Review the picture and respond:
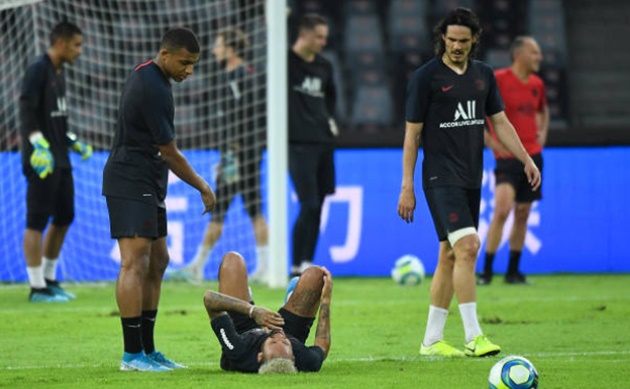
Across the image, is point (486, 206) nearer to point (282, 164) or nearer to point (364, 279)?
point (364, 279)

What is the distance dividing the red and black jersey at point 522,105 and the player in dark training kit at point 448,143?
202 inches

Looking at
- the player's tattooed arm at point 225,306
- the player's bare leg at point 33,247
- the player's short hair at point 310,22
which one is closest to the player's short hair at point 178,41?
the player's tattooed arm at point 225,306

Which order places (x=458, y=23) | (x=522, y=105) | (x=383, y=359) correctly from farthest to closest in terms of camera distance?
1. (x=522, y=105)
2. (x=458, y=23)
3. (x=383, y=359)

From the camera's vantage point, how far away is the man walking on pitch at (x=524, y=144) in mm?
13633

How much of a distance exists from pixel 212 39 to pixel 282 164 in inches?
154

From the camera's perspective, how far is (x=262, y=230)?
14273mm

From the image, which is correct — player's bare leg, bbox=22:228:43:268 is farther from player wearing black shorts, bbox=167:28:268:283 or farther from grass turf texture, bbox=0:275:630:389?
player wearing black shorts, bbox=167:28:268:283

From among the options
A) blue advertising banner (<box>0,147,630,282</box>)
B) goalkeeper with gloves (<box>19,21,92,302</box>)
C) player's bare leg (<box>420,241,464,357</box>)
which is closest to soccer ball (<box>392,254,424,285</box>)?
blue advertising banner (<box>0,147,630,282</box>)

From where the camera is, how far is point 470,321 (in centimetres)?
819

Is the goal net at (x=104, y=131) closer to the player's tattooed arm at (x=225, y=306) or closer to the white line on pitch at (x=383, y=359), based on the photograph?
the white line on pitch at (x=383, y=359)

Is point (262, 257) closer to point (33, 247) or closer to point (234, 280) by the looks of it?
point (33, 247)

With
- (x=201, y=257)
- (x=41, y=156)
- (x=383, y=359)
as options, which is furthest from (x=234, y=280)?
(x=201, y=257)

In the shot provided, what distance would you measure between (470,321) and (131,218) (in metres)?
2.04

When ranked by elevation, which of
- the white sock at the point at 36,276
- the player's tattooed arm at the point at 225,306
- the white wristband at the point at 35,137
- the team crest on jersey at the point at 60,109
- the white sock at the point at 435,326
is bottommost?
the white sock at the point at 36,276
